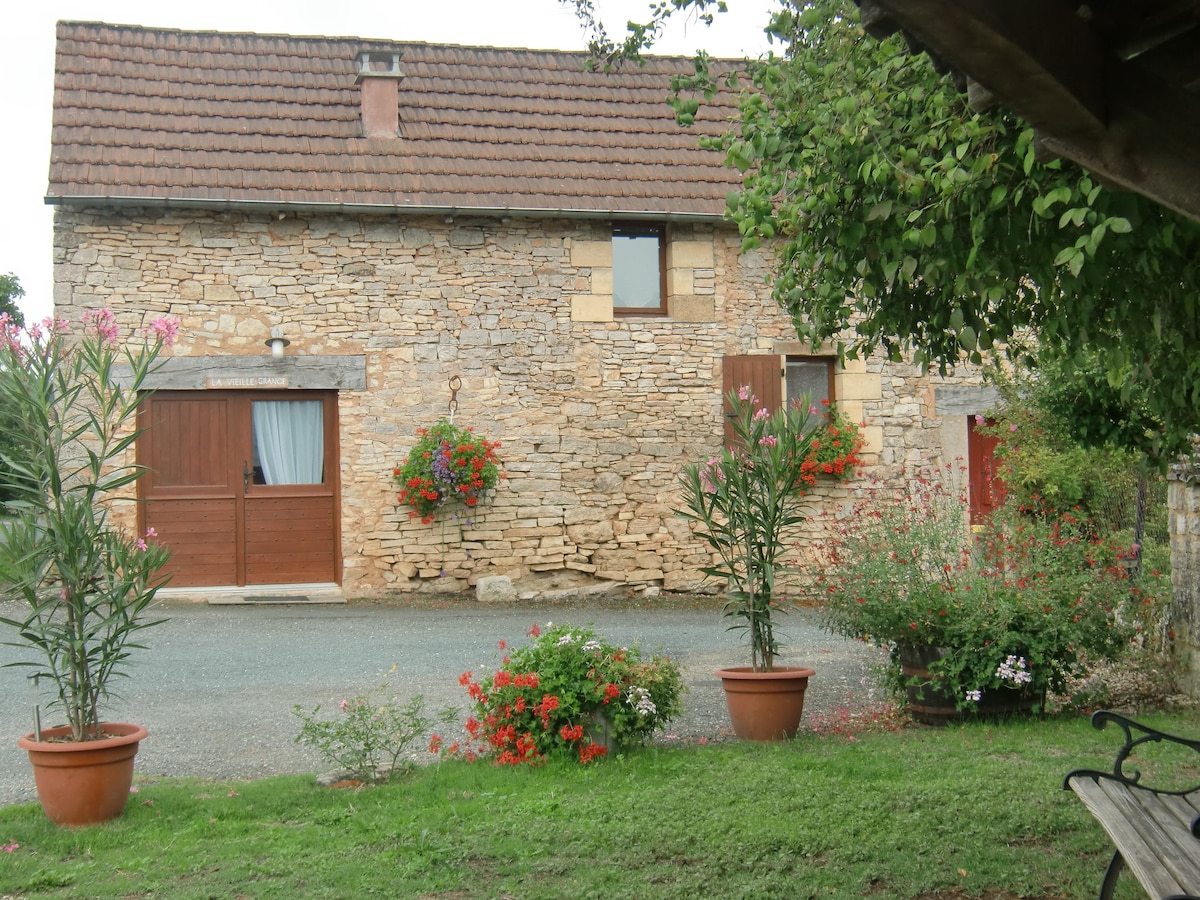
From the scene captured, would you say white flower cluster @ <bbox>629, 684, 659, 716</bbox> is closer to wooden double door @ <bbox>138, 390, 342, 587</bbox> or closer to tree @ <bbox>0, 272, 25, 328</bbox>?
wooden double door @ <bbox>138, 390, 342, 587</bbox>

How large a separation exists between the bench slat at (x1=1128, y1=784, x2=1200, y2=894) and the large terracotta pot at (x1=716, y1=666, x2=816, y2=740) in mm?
2602

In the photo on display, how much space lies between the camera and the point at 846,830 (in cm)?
437

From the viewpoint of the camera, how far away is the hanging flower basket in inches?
452

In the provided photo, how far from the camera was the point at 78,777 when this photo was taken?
4.71 m

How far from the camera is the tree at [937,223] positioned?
3.32 m

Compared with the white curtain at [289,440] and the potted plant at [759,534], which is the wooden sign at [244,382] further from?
the potted plant at [759,534]

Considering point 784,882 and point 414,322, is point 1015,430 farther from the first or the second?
point 784,882

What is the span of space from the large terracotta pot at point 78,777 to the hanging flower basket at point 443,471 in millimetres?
6733

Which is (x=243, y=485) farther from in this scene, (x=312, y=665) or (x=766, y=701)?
(x=766, y=701)

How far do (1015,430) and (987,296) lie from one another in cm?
790

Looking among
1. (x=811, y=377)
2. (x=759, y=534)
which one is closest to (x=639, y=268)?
(x=811, y=377)

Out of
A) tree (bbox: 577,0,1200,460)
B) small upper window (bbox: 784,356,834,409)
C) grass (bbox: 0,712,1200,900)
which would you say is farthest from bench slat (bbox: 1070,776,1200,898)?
small upper window (bbox: 784,356,834,409)

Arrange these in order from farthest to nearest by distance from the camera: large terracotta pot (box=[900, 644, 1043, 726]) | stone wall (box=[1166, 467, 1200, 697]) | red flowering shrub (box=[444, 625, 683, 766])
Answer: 1. stone wall (box=[1166, 467, 1200, 697])
2. large terracotta pot (box=[900, 644, 1043, 726])
3. red flowering shrub (box=[444, 625, 683, 766])

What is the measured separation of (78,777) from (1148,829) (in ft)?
12.9
